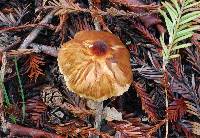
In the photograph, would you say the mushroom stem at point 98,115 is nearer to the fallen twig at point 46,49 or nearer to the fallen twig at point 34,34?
the fallen twig at point 46,49

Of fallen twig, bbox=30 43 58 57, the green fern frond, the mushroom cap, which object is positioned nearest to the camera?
the mushroom cap

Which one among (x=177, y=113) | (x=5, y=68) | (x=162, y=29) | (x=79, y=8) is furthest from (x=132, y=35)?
(x=5, y=68)

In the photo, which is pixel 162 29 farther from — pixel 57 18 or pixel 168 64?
pixel 57 18

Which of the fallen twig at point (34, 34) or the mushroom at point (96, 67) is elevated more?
the fallen twig at point (34, 34)

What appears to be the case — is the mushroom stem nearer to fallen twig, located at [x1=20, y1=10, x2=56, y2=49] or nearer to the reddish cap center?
the reddish cap center

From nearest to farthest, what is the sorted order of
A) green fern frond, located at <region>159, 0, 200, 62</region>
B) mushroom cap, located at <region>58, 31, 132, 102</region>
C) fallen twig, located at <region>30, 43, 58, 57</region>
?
mushroom cap, located at <region>58, 31, 132, 102</region>
green fern frond, located at <region>159, 0, 200, 62</region>
fallen twig, located at <region>30, 43, 58, 57</region>

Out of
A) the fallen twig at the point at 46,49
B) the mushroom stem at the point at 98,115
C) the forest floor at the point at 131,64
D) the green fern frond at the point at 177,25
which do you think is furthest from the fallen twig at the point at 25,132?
the green fern frond at the point at 177,25

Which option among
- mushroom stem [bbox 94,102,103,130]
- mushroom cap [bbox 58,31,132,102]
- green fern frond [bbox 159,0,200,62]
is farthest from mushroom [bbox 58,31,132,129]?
green fern frond [bbox 159,0,200,62]

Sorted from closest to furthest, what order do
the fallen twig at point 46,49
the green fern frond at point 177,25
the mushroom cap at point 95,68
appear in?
the mushroom cap at point 95,68 < the green fern frond at point 177,25 < the fallen twig at point 46,49
